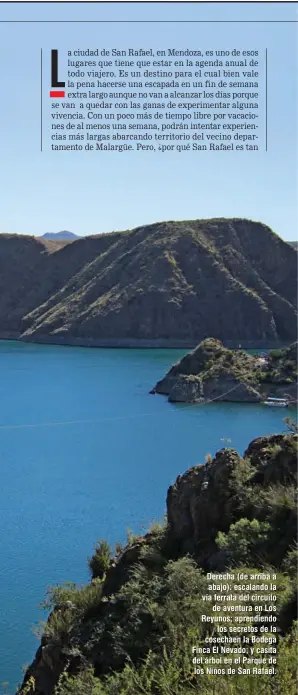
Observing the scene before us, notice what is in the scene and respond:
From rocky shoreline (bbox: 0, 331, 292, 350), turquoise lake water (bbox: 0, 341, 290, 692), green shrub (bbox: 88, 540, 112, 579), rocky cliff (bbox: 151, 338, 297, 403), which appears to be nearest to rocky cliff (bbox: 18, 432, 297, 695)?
green shrub (bbox: 88, 540, 112, 579)

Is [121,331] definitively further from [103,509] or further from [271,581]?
[271,581]

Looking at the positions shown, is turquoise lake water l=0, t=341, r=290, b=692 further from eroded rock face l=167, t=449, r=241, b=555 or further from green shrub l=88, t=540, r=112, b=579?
eroded rock face l=167, t=449, r=241, b=555

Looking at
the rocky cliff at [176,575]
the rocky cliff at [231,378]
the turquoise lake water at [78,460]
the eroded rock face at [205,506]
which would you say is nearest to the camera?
the rocky cliff at [176,575]

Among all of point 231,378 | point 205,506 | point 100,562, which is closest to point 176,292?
point 231,378

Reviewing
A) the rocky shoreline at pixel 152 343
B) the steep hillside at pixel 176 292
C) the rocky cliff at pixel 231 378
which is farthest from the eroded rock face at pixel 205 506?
the steep hillside at pixel 176 292

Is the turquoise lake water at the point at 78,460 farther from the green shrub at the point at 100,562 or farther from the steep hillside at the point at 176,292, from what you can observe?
the steep hillside at the point at 176,292

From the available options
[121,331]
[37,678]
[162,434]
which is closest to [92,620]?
[37,678]
